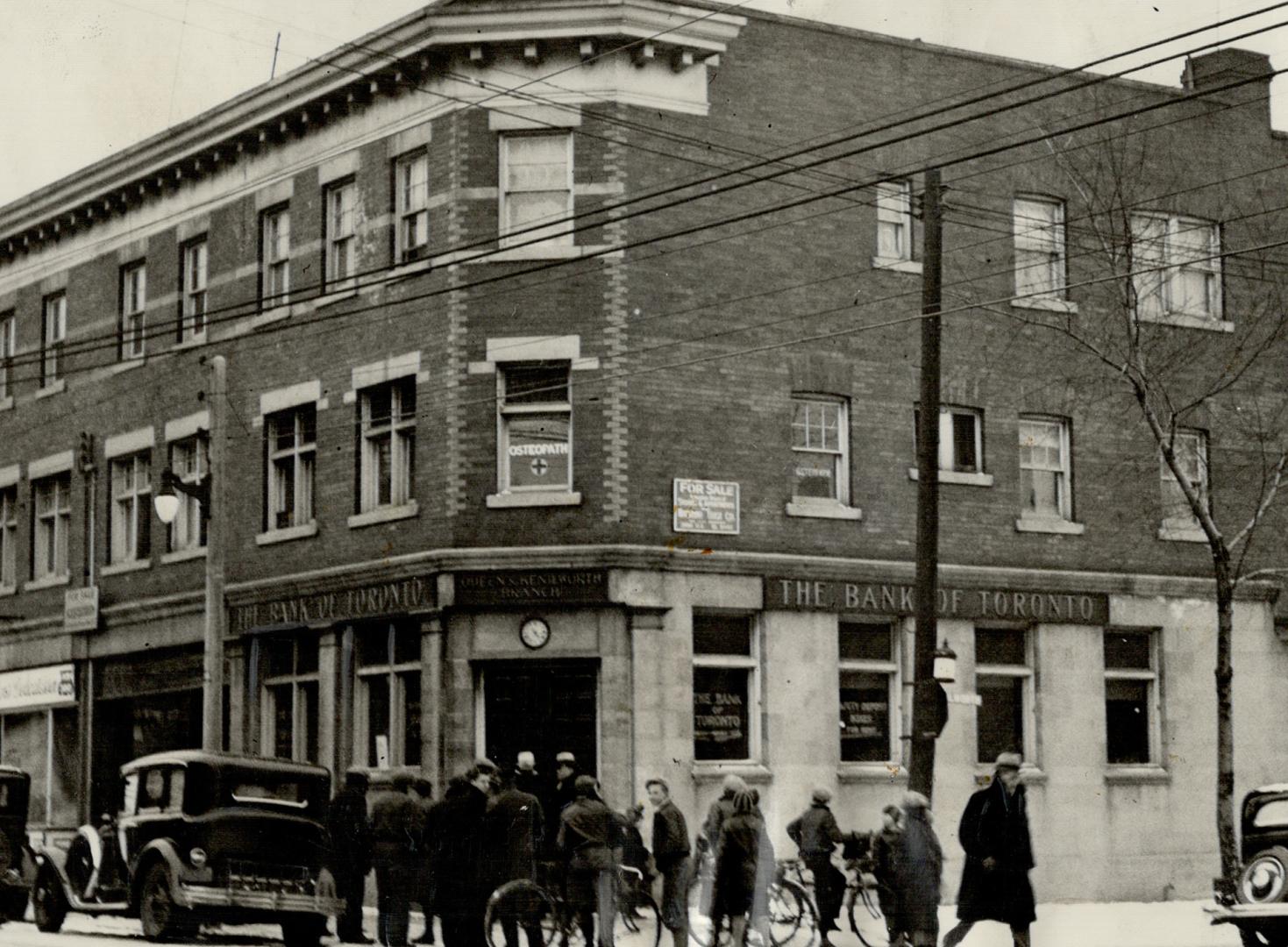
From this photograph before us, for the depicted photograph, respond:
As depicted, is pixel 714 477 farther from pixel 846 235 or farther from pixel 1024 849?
pixel 1024 849

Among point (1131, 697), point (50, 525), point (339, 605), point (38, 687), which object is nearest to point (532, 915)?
point (339, 605)

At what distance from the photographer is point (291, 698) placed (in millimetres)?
29172

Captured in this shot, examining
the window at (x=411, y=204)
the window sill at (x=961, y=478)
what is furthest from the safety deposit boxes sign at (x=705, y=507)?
the window at (x=411, y=204)

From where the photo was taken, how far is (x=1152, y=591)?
96.6 feet

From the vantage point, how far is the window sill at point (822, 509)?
26.5m

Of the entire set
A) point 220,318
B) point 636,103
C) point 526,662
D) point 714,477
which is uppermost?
point 636,103

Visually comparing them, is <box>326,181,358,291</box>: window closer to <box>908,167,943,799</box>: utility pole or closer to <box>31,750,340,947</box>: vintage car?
<box>908,167,943,799</box>: utility pole

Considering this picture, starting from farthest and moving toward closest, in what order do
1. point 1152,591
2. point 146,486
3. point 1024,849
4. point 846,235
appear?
point 146,486
point 1152,591
point 846,235
point 1024,849

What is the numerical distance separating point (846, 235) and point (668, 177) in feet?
9.20

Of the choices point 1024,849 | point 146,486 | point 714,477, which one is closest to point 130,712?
point 146,486

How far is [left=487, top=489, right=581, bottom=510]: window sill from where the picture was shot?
25422 mm

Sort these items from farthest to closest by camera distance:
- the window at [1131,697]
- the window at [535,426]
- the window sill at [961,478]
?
the window at [1131,697] → the window sill at [961,478] → the window at [535,426]

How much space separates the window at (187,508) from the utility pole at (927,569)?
537 inches

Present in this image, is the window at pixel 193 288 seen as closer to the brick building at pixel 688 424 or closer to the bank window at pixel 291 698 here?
the brick building at pixel 688 424
